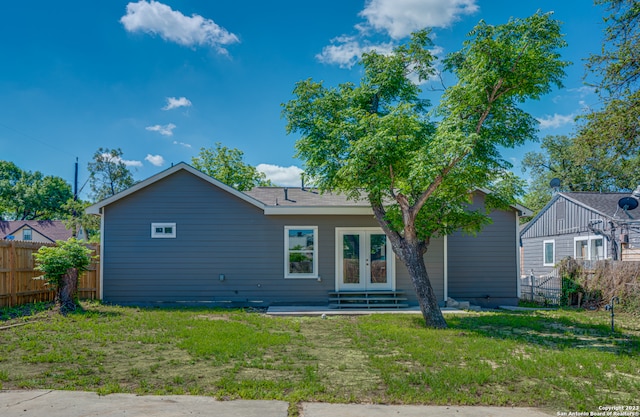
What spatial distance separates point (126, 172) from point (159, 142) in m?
2.99

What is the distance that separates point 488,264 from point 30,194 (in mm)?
43212

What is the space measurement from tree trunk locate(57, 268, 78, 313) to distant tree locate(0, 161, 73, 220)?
34.6 meters

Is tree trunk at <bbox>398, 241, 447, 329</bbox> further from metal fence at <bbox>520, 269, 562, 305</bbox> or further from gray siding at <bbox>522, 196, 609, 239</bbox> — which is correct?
gray siding at <bbox>522, 196, 609, 239</bbox>

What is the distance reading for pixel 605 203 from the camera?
18.9 metres

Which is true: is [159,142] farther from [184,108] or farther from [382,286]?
[382,286]

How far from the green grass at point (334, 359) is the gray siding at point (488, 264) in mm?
3458

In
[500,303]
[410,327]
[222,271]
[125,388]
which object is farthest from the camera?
[500,303]

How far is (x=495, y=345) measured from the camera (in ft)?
22.1

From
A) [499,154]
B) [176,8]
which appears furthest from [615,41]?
[176,8]

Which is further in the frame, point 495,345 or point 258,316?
point 258,316

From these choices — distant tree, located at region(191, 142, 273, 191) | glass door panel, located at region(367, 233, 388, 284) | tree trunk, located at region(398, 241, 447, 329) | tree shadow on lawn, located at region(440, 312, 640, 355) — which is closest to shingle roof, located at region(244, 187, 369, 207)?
glass door panel, located at region(367, 233, 388, 284)

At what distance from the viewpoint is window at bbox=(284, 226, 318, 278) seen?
1220cm

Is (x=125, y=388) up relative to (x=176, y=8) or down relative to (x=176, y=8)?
down

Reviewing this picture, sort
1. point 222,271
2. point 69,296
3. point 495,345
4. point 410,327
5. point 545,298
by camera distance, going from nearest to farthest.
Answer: point 495,345, point 410,327, point 69,296, point 222,271, point 545,298
